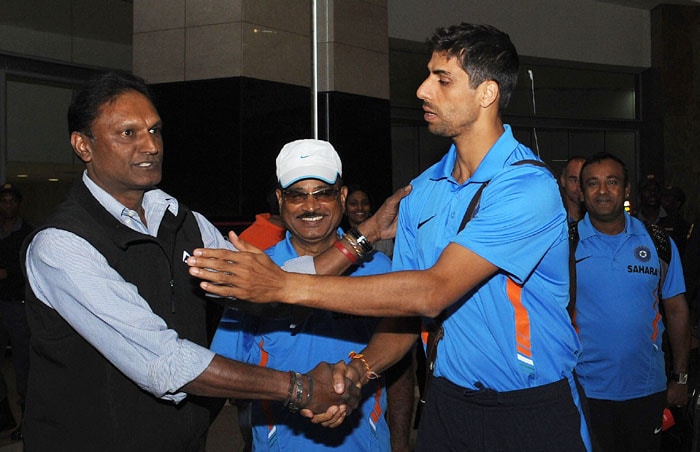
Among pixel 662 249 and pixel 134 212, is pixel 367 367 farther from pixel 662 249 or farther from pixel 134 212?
pixel 662 249

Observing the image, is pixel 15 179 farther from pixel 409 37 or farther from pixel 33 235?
pixel 33 235

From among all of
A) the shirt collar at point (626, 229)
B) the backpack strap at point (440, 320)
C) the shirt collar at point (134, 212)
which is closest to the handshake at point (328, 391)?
the backpack strap at point (440, 320)

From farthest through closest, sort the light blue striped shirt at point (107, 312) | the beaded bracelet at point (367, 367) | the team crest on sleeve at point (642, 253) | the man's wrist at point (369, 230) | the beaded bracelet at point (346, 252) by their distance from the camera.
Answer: the team crest on sleeve at point (642, 253)
the man's wrist at point (369, 230)
the beaded bracelet at point (346, 252)
the beaded bracelet at point (367, 367)
the light blue striped shirt at point (107, 312)

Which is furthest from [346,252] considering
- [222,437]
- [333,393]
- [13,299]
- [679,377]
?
[13,299]

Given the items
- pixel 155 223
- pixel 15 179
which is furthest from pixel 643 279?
pixel 15 179

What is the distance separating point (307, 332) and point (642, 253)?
7.67 ft

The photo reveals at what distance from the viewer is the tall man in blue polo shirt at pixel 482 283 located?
2469 mm

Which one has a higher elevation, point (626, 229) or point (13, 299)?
point (626, 229)

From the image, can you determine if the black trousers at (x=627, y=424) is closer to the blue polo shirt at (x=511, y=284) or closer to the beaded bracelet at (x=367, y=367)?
the beaded bracelet at (x=367, y=367)

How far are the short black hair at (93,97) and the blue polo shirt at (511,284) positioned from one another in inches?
42.8

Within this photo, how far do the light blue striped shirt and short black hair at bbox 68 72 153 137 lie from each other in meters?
0.43

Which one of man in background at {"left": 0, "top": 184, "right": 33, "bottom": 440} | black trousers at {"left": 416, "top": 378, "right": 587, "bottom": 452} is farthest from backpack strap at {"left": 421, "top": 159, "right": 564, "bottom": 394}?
man in background at {"left": 0, "top": 184, "right": 33, "bottom": 440}

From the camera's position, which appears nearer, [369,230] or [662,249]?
[369,230]

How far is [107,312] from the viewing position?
2410mm
